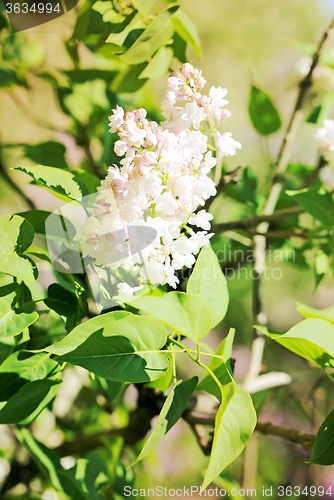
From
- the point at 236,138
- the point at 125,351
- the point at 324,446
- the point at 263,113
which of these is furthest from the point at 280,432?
the point at 236,138

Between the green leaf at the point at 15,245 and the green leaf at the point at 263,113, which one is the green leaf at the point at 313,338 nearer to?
the green leaf at the point at 15,245

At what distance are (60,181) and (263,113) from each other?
0.93ft

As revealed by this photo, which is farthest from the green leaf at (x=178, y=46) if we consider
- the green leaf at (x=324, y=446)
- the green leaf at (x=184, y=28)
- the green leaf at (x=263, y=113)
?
the green leaf at (x=324, y=446)

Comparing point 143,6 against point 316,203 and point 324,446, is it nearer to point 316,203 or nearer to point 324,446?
point 316,203

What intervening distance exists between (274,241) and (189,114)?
0.82 ft

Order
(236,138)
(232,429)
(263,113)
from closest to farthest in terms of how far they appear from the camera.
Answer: (232,429) < (263,113) < (236,138)

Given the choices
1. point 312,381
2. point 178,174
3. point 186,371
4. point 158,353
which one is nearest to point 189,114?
point 178,174

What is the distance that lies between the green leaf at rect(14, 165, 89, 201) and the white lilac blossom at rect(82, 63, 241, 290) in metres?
0.03

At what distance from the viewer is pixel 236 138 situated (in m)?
0.73

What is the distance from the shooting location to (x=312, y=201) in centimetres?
29

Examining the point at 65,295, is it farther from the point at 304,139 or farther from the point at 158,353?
the point at 304,139

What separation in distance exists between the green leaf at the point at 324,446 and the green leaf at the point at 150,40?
0.30 m

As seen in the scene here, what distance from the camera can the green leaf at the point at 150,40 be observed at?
10.8 inches

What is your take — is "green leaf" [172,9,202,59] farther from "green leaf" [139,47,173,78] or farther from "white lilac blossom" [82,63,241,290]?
"white lilac blossom" [82,63,241,290]
